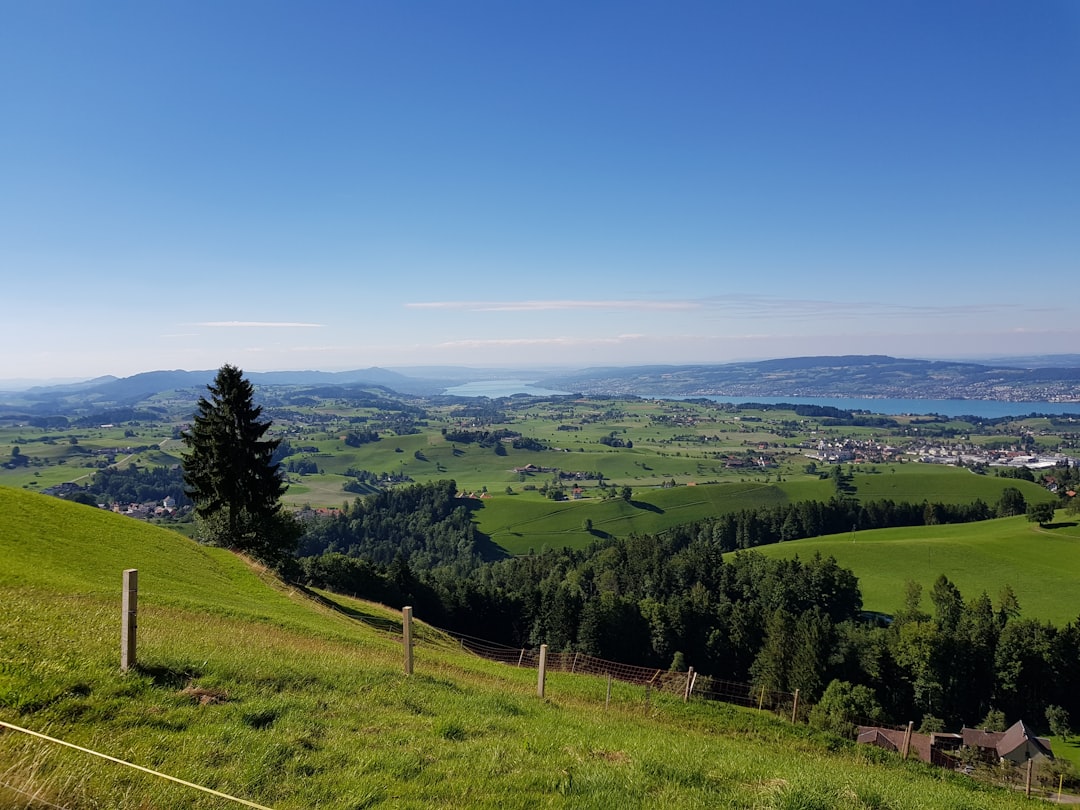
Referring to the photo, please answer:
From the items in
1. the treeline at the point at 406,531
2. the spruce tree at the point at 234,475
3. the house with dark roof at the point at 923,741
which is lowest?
the treeline at the point at 406,531

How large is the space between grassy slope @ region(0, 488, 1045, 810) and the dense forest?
41.1 meters

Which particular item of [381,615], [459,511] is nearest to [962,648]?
[381,615]

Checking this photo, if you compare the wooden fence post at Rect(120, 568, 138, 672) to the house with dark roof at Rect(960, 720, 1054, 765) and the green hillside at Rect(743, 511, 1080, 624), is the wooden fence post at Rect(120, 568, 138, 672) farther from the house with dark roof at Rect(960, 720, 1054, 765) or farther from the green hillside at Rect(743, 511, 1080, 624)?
the green hillside at Rect(743, 511, 1080, 624)

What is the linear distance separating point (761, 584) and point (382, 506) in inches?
3807

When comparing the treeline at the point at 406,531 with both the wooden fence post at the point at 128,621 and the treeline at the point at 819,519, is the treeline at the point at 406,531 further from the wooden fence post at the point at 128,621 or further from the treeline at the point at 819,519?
the wooden fence post at the point at 128,621

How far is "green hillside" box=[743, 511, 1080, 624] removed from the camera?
242 ft

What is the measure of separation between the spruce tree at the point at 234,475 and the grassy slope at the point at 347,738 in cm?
2055

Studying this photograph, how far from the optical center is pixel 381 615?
31.5 metres

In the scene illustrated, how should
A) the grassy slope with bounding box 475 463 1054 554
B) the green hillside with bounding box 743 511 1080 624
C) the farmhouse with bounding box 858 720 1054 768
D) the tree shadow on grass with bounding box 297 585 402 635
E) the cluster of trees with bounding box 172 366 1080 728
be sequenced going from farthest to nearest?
the grassy slope with bounding box 475 463 1054 554 < the green hillside with bounding box 743 511 1080 624 < the farmhouse with bounding box 858 720 1054 768 < the cluster of trees with bounding box 172 366 1080 728 < the tree shadow on grass with bounding box 297 585 402 635

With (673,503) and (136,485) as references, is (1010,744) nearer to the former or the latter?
(673,503)

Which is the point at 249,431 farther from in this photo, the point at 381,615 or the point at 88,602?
the point at 88,602

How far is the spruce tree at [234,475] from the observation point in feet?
114

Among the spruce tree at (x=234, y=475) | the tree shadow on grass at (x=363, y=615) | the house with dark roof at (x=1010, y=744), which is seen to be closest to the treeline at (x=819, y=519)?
the house with dark roof at (x=1010, y=744)

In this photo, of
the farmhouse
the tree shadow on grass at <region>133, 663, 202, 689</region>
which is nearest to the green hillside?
the farmhouse
